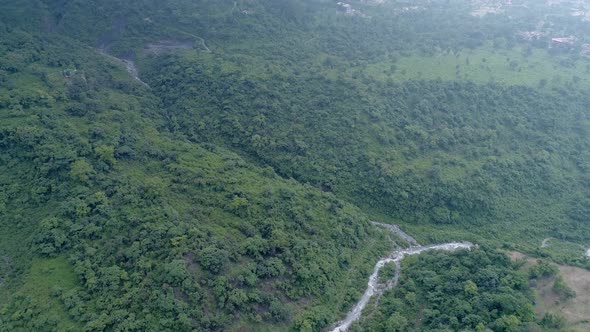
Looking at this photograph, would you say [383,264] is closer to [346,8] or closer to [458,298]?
[458,298]

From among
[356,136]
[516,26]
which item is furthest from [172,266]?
[516,26]

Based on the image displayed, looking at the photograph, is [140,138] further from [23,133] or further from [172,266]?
[172,266]

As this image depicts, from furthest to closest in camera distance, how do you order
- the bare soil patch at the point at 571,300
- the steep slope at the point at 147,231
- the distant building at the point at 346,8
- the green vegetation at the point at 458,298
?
1. the distant building at the point at 346,8
2. the steep slope at the point at 147,231
3. the green vegetation at the point at 458,298
4. the bare soil patch at the point at 571,300

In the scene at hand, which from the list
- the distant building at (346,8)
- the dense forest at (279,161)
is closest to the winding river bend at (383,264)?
the dense forest at (279,161)

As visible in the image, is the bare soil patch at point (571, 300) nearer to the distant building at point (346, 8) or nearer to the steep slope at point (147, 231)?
the steep slope at point (147, 231)

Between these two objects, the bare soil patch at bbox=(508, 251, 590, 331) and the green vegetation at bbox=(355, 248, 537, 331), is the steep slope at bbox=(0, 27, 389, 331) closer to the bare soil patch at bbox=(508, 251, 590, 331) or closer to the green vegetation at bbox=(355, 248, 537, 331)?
the green vegetation at bbox=(355, 248, 537, 331)

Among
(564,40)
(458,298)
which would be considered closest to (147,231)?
(458,298)
